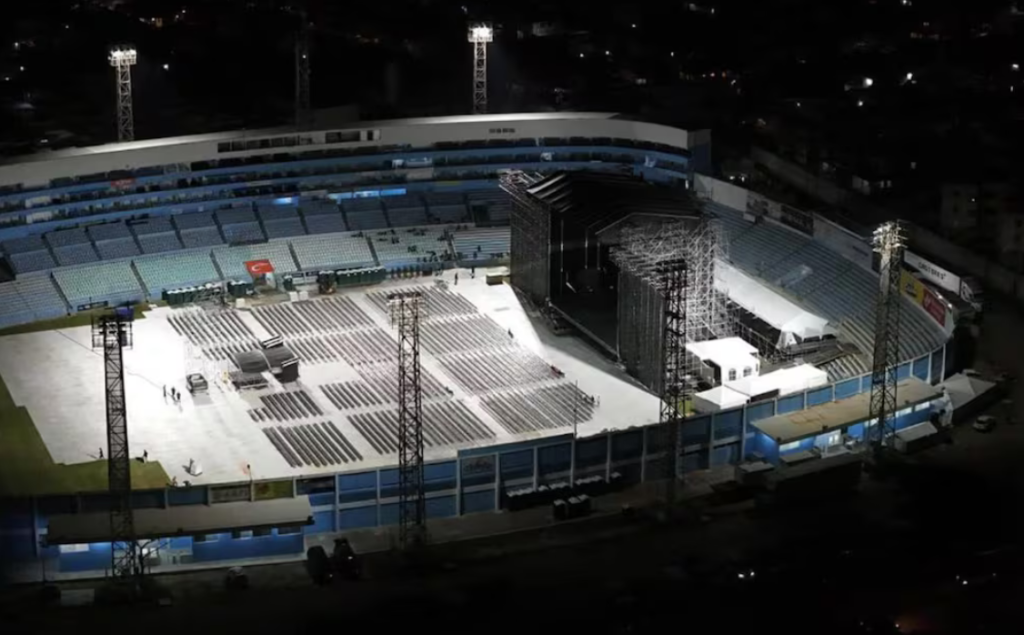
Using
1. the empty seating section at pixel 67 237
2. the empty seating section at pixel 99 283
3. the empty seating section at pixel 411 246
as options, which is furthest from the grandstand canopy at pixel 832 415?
the empty seating section at pixel 67 237

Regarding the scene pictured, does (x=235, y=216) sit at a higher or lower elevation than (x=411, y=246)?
higher

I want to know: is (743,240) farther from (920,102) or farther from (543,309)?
(920,102)

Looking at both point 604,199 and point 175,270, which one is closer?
point 604,199

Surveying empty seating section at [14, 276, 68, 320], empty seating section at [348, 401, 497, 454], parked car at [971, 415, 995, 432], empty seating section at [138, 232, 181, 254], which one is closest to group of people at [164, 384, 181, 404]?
empty seating section at [348, 401, 497, 454]

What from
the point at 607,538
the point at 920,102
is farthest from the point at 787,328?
the point at 920,102

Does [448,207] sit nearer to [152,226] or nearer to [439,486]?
[152,226]

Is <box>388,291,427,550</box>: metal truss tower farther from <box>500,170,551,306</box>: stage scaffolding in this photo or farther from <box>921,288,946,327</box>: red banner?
<box>921,288,946,327</box>: red banner

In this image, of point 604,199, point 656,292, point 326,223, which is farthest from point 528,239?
point 656,292
